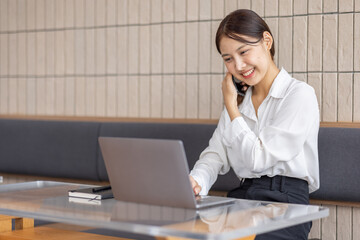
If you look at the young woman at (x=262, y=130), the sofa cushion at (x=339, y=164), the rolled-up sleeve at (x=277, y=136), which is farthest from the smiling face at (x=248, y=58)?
the sofa cushion at (x=339, y=164)

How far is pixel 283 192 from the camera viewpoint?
8.44ft

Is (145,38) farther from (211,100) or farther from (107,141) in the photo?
(107,141)

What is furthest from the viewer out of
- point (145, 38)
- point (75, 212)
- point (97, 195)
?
point (145, 38)

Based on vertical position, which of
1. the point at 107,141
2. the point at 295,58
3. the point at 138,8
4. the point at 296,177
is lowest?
the point at 296,177

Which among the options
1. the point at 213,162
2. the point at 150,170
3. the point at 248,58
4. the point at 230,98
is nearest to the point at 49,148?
the point at 213,162

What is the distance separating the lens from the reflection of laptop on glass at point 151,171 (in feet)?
5.99

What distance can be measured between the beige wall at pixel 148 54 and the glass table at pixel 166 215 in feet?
4.77

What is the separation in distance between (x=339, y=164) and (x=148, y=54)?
1525mm

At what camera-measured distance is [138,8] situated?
3.95 metres

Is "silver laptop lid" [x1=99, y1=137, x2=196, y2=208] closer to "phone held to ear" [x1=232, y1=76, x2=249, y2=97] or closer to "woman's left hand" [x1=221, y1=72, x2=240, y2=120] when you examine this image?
"woman's left hand" [x1=221, y1=72, x2=240, y2=120]

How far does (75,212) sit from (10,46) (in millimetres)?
3041

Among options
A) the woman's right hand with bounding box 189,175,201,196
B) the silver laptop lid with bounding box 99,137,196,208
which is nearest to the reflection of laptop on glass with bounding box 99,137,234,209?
the silver laptop lid with bounding box 99,137,196,208

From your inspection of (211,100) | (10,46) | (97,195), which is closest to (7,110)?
(10,46)

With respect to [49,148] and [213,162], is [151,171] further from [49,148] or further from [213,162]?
[49,148]
